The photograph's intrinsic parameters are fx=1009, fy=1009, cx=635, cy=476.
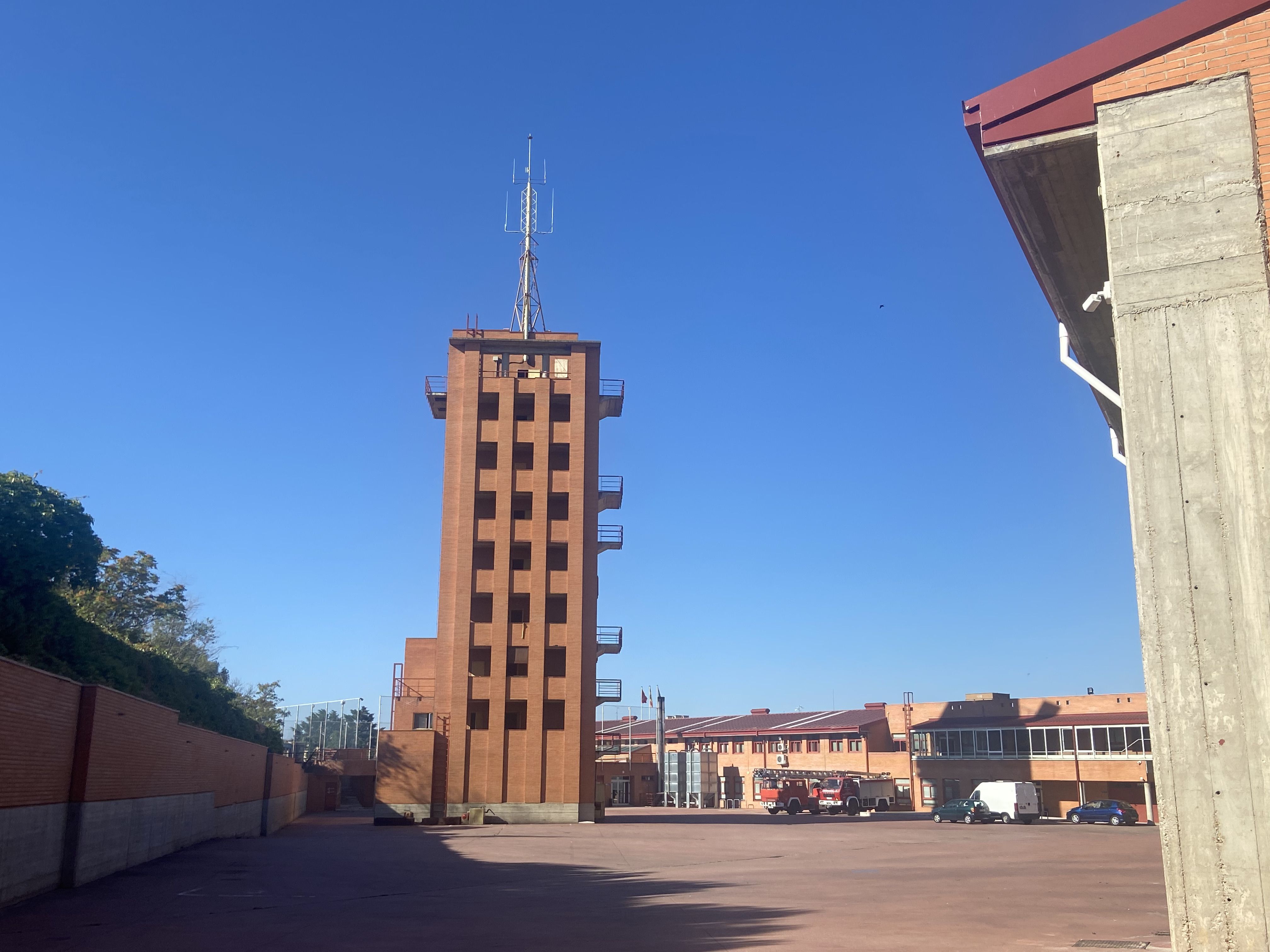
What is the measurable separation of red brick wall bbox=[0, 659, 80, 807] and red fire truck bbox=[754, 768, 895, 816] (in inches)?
1994

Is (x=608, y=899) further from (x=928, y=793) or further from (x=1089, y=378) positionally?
(x=928, y=793)

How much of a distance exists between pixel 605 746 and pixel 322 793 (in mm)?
26583

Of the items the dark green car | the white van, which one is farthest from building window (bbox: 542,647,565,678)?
the white van

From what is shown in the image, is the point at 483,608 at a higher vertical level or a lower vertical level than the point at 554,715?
higher

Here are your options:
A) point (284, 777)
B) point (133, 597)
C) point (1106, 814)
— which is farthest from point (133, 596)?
point (1106, 814)

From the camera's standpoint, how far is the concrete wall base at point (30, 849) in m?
16.3

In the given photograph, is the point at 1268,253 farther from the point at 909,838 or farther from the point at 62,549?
the point at 62,549

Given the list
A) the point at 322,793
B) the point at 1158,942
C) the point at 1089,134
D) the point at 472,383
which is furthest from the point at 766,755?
the point at 1089,134

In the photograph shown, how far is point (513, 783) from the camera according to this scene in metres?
50.9

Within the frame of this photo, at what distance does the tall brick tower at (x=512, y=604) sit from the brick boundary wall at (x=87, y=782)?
19.4 metres

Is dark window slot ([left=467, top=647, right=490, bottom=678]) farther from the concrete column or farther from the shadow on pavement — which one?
the concrete column

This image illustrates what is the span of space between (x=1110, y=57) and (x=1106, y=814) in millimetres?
52907

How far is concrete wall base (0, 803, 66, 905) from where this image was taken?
1634 cm

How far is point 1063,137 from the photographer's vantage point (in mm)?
10453
